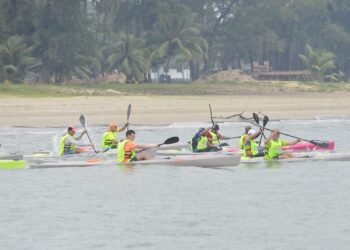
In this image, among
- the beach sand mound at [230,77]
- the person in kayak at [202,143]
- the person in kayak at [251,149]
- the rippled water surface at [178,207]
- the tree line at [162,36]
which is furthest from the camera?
the beach sand mound at [230,77]

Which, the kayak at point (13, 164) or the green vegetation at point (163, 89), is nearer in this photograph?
the kayak at point (13, 164)

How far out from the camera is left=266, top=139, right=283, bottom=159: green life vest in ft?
94.1

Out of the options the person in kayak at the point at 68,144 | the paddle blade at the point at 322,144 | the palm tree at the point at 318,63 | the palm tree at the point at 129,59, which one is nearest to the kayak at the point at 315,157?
the paddle blade at the point at 322,144

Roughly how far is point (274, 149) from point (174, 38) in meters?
36.9

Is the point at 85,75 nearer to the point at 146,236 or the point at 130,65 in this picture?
the point at 130,65

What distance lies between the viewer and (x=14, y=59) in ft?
185

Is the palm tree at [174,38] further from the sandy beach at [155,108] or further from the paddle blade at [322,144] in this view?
the paddle blade at [322,144]

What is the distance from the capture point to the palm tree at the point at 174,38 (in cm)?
6488

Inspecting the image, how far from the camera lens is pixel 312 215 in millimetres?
22891

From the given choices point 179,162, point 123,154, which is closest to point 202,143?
point 179,162

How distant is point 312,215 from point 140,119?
2244 centimetres

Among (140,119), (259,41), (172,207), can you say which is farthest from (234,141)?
(259,41)

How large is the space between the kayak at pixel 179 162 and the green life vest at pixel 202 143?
0.93 m

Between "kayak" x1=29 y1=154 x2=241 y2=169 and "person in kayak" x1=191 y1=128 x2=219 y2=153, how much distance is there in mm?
927
